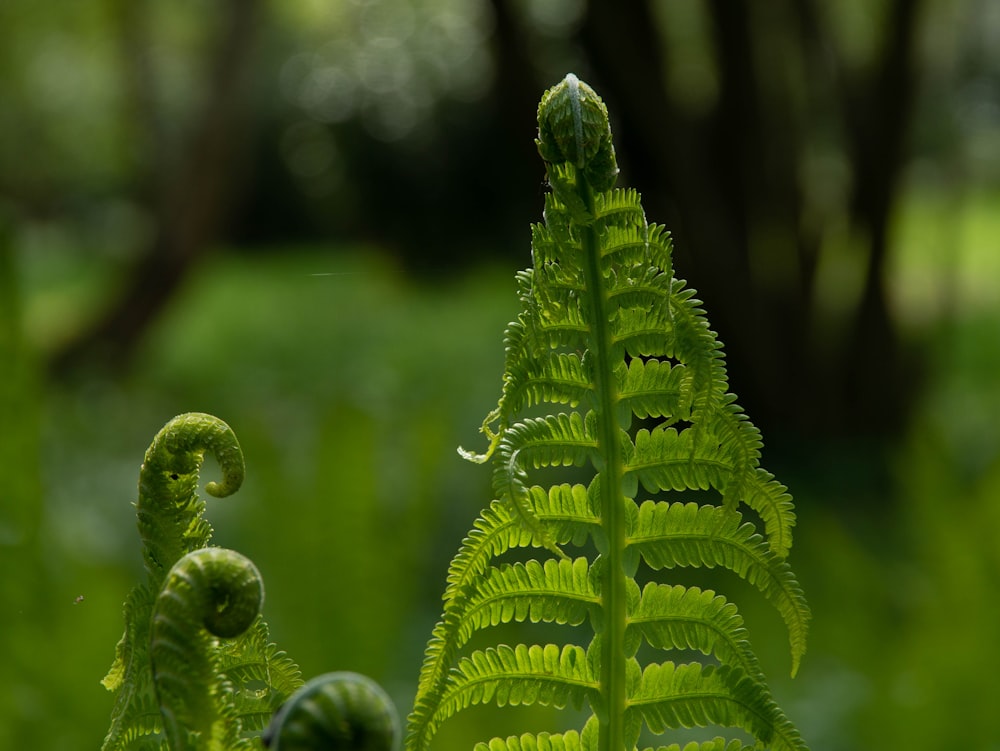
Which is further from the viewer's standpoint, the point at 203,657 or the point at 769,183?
the point at 769,183

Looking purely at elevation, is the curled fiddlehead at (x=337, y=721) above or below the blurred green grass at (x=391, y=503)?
below

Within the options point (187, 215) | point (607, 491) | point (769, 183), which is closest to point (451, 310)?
point (187, 215)

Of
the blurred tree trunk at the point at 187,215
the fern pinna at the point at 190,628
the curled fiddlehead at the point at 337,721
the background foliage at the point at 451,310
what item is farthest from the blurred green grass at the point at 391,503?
the curled fiddlehead at the point at 337,721

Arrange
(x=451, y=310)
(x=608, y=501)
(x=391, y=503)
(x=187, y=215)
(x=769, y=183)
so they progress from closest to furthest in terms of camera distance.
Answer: (x=608, y=501) < (x=391, y=503) < (x=769, y=183) < (x=187, y=215) < (x=451, y=310)

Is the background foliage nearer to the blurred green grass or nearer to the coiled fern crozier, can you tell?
the blurred green grass

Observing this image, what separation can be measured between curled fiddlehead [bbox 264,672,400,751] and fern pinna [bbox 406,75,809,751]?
0.09 meters

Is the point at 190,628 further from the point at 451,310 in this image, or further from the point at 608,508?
the point at 451,310

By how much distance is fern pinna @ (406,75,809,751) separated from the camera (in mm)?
346

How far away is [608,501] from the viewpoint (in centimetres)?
37

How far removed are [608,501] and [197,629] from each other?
135 millimetres

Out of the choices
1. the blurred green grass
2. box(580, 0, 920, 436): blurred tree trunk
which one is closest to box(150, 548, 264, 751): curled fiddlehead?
the blurred green grass

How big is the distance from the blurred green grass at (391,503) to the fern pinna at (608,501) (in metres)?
0.26

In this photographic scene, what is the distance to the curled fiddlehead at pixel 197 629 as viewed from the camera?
28 cm

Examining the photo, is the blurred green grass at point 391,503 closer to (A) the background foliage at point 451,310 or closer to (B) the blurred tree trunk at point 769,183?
(A) the background foliage at point 451,310
